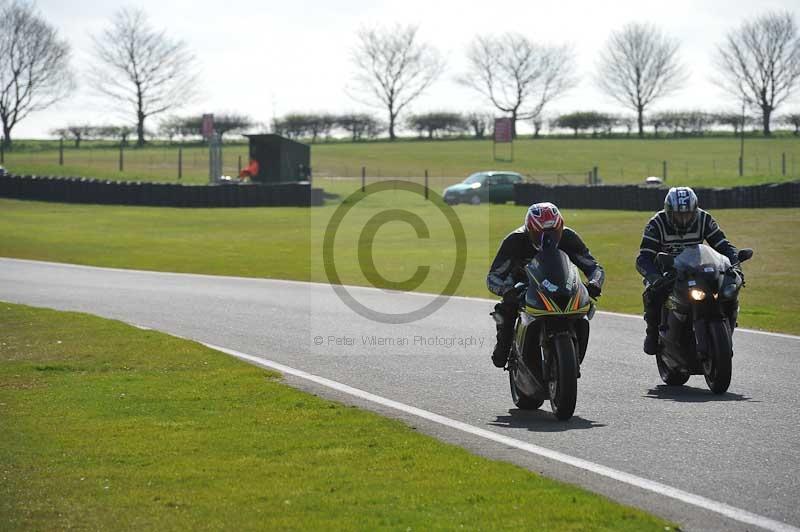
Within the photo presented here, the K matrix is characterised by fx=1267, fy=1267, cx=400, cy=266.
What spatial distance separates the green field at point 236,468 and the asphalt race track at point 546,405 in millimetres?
420

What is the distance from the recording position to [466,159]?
82.2 m

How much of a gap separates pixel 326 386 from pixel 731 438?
3.75 meters

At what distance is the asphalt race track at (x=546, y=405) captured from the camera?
22.4 ft

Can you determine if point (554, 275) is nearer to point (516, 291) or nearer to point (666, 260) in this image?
point (516, 291)

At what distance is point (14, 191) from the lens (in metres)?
50.7

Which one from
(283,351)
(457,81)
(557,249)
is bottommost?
(283,351)

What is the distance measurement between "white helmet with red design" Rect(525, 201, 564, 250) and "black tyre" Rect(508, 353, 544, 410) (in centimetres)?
101

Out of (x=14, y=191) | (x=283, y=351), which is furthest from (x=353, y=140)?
(x=283, y=351)

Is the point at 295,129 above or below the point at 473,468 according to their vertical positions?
above

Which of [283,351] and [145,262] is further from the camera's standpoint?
[145,262]

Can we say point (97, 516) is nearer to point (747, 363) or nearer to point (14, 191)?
point (747, 363)

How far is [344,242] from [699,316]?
948 inches

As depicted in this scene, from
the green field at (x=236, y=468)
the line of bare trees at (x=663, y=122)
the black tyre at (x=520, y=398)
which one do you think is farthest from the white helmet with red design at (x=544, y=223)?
the line of bare trees at (x=663, y=122)

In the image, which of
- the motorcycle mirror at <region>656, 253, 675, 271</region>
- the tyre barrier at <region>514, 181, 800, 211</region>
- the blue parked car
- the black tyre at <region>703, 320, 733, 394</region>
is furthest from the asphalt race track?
the blue parked car
